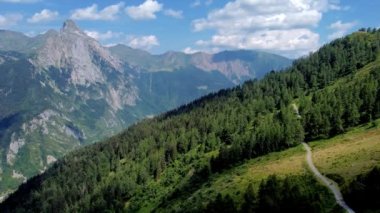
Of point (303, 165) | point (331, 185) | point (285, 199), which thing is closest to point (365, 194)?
point (331, 185)

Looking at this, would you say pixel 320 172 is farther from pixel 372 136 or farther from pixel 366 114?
pixel 366 114

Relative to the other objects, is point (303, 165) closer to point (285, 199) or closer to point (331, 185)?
point (331, 185)

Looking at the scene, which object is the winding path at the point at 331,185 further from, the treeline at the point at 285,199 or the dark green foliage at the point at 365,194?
the treeline at the point at 285,199

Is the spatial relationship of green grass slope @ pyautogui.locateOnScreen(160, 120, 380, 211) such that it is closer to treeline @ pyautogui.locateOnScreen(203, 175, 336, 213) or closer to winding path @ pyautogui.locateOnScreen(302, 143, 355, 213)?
winding path @ pyautogui.locateOnScreen(302, 143, 355, 213)

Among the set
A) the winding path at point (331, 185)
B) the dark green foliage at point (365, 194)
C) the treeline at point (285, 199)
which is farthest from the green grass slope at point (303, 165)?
the dark green foliage at point (365, 194)

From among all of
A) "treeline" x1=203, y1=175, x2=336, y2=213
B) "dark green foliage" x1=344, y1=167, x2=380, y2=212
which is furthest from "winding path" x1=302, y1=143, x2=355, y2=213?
"treeline" x1=203, y1=175, x2=336, y2=213

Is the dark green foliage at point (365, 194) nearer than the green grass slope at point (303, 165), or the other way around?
the dark green foliage at point (365, 194)
